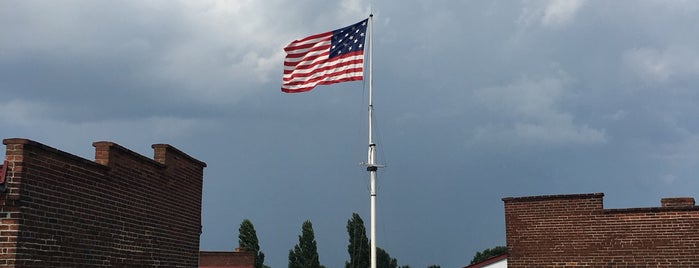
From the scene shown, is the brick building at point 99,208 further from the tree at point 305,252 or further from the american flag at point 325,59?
the tree at point 305,252

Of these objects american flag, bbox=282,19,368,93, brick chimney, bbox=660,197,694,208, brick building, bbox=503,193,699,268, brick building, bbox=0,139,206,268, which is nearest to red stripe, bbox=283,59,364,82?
american flag, bbox=282,19,368,93

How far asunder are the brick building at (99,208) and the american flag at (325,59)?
3.15 m

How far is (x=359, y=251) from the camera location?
6638 centimetres

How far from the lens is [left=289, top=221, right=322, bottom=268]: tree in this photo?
6912 centimetres

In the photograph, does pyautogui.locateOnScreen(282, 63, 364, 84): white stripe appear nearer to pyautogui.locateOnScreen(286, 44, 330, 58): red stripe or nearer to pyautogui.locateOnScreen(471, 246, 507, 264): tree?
pyautogui.locateOnScreen(286, 44, 330, 58): red stripe

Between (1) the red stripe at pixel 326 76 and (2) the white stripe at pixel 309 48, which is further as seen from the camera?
(2) the white stripe at pixel 309 48

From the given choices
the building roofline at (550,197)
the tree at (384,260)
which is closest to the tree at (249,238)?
the tree at (384,260)

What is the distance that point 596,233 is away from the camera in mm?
19266

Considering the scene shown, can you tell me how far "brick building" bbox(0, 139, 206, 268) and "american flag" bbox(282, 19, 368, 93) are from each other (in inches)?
124

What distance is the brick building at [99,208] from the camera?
10523mm

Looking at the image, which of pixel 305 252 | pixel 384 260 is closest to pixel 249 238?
pixel 305 252

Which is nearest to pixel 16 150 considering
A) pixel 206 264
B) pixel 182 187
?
pixel 182 187

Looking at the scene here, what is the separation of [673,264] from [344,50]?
10.1 m

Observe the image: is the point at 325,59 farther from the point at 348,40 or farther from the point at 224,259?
the point at 224,259
